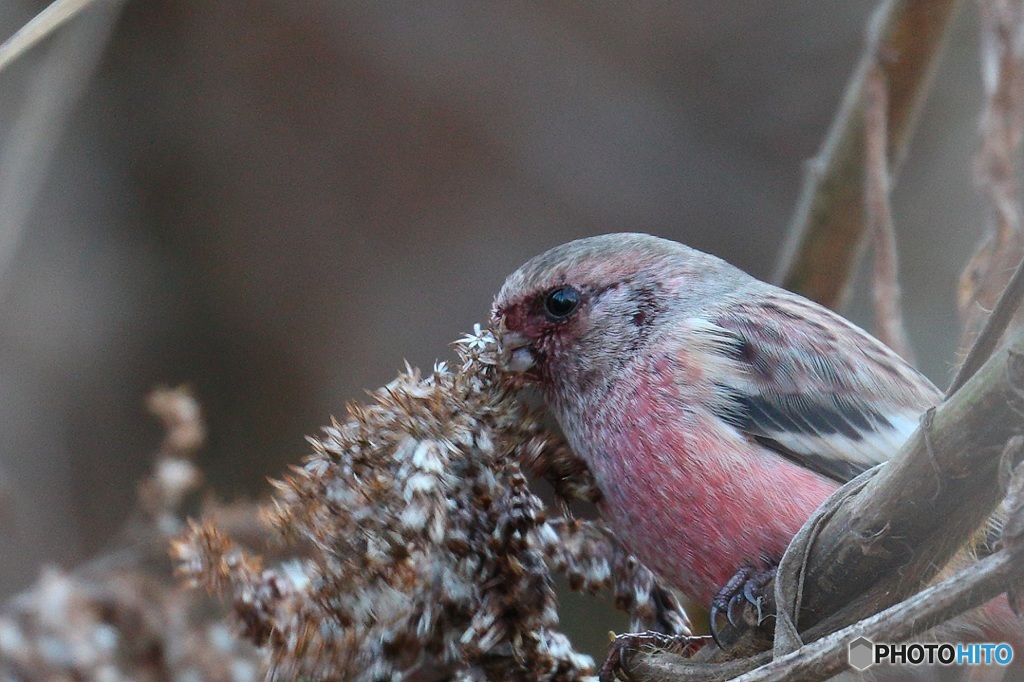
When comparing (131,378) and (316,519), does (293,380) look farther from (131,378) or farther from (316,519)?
(316,519)

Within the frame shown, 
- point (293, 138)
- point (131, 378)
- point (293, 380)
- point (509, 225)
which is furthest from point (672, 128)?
point (131, 378)

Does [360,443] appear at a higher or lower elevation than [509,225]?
lower

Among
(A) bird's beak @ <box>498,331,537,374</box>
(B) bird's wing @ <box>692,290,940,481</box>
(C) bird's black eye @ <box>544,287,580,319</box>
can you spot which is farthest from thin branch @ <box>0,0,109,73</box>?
(B) bird's wing @ <box>692,290,940,481</box>

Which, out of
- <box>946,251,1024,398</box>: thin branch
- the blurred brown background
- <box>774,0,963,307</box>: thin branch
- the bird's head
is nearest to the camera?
<box>946,251,1024,398</box>: thin branch

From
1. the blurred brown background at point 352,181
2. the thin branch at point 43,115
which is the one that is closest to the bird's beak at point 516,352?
the thin branch at point 43,115

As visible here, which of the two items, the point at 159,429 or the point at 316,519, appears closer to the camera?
the point at 316,519

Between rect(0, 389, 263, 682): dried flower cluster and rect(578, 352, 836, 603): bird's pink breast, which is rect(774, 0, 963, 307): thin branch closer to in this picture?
rect(578, 352, 836, 603): bird's pink breast

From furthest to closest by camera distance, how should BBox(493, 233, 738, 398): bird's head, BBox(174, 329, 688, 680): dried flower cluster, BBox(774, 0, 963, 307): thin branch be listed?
BBox(774, 0, 963, 307): thin branch < BBox(493, 233, 738, 398): bird's head < BBox(174, 329, 688, 680): dried flower cluster
